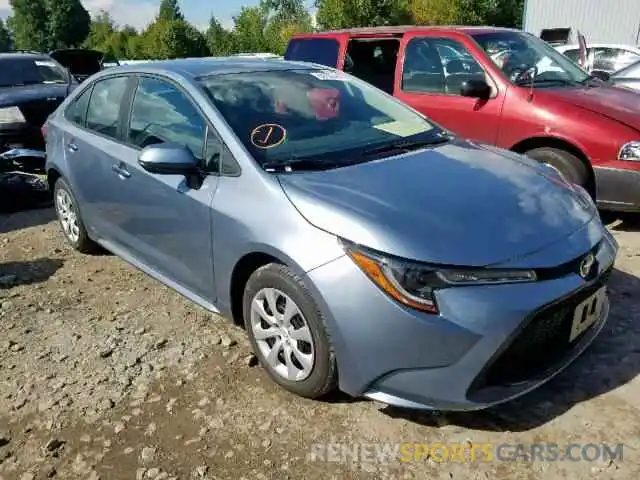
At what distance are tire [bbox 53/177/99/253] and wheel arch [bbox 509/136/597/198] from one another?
355cm

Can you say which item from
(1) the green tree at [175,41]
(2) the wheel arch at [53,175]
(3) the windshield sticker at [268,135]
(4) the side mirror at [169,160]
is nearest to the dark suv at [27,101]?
(2) the wheel arch at [53,175]

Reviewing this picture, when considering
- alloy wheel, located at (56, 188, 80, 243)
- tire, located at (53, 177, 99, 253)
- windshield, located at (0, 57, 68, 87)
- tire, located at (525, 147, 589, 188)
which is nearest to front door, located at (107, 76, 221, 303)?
tire, located at (53, 177, 99, 253)

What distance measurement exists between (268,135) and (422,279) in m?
1.23

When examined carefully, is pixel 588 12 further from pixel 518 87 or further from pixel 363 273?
pixel 363 273

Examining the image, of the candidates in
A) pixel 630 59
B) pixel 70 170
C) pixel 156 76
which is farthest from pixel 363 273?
pixel 630 59

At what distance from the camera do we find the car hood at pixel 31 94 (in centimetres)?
751

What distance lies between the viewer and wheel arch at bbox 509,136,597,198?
4.69m

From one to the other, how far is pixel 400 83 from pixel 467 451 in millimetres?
4180

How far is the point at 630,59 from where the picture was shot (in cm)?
1123

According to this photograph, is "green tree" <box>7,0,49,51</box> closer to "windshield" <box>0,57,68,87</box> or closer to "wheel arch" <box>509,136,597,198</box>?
"windshield" <box>0,57,68,87</box>

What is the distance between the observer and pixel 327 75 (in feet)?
12.6

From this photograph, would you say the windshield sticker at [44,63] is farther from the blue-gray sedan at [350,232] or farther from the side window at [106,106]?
the blue-gray sedan at [350,232]

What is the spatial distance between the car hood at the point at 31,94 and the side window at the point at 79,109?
3.43m

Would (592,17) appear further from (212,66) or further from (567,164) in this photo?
(212,66)
